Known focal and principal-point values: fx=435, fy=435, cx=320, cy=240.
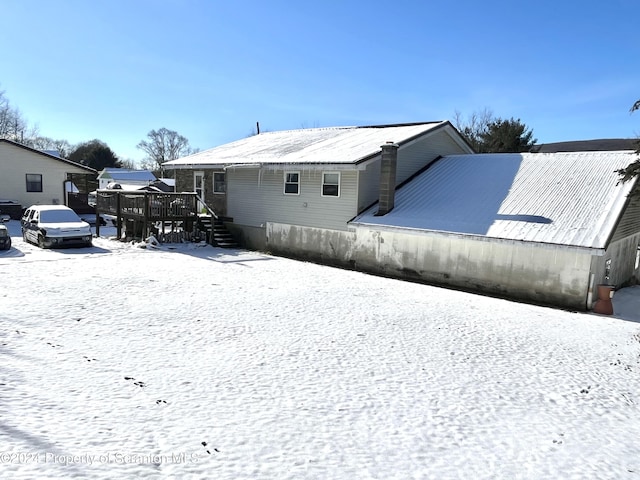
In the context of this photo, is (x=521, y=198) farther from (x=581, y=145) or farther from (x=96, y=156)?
(x=96, y=156)

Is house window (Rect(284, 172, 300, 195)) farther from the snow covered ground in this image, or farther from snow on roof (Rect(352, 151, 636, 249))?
the snow covered ground

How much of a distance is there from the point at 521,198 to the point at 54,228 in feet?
57.4

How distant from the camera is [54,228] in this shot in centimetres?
1694

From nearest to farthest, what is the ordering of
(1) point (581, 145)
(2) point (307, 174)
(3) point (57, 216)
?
(3) point (57, 216) < (2) point (307, 174) < (1) point (581, 145)

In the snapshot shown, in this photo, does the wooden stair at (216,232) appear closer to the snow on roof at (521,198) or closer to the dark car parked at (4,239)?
the snow on roof at (521,198)

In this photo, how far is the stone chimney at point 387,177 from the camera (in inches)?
637

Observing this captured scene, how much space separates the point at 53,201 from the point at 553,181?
2802 cm

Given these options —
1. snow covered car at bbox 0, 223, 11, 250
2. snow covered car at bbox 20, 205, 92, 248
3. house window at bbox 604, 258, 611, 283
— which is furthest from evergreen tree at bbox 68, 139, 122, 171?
house window at bbox 604, 258, 611, 283

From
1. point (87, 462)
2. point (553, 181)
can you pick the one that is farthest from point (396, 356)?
point (553, 181)

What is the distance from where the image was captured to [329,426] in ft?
16.8

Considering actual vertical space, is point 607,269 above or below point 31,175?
below

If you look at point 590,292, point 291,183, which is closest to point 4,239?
point 291,183

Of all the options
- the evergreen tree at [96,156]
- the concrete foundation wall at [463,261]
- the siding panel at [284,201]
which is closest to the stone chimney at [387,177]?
the siding panel at [284,201]

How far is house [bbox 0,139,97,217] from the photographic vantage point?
2580 centimetres
